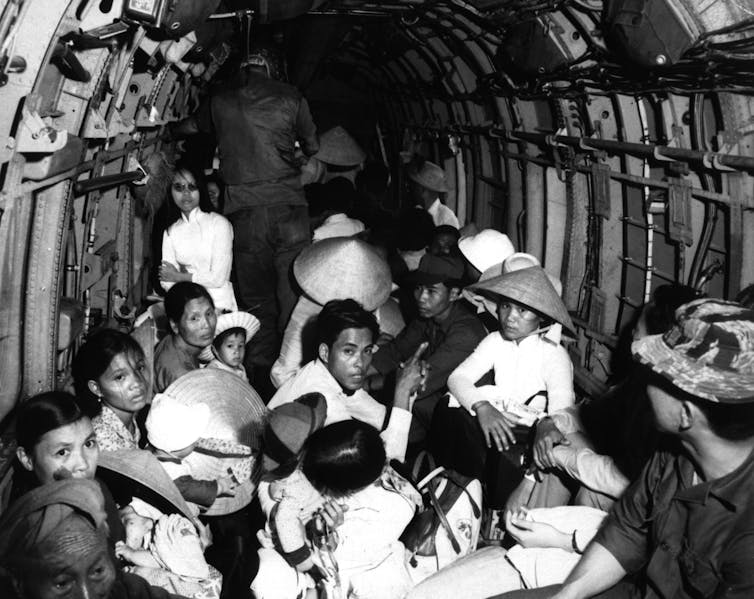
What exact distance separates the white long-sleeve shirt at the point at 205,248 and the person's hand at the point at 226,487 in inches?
87.6

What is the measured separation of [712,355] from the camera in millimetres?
2314

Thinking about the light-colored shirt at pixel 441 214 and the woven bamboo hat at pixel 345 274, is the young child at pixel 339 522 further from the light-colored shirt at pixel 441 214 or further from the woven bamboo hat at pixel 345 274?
the light-colored shirt at pixel 441 214

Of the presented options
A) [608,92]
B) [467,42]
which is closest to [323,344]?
[608,92]

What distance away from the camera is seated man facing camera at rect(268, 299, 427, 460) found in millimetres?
3918

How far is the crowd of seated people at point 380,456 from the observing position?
7.82ft

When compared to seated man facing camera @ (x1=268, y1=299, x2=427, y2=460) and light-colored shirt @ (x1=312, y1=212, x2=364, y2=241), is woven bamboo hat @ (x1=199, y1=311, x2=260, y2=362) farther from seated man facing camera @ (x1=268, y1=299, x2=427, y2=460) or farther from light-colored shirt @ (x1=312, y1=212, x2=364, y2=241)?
light-colored shirt @ (x1=312, y1=212, x2=364, y2=241)

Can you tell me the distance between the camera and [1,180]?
3373mm

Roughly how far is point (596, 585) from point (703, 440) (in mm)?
771

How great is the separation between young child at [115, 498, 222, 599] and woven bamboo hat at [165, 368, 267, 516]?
0.47m

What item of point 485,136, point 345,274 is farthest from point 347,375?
point 485,136

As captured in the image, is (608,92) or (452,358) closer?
(452,358)

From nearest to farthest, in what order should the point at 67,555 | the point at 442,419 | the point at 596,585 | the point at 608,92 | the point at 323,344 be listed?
the point at 67,555
the point at 596,585
the point at 323,344
the point at 442,419
the point at 608,92

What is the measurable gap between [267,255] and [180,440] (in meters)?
3.10

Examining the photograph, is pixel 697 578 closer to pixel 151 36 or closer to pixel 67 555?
pixel 67 555
